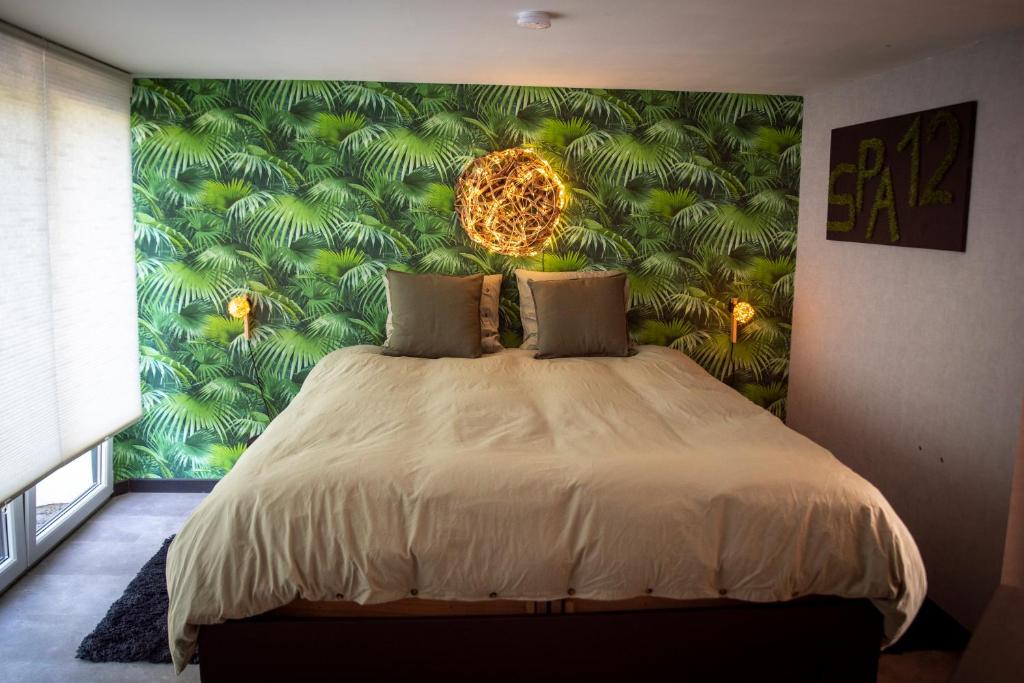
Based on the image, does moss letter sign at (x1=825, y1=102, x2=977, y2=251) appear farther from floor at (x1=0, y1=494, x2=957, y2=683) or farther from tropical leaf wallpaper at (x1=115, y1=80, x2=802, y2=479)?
floor at (x1=0, y1=494, x2=957, y2=683)

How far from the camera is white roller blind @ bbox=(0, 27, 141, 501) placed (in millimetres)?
3264

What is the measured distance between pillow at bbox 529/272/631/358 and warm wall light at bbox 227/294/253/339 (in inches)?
58.6

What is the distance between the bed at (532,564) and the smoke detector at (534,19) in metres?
1.44

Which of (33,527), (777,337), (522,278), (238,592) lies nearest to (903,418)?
(777,337)

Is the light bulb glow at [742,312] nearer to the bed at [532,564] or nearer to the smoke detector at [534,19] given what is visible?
the bed at [532,564]

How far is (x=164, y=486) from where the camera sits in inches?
182

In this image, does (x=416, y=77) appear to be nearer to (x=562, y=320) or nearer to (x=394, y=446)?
(x=562, y=320)

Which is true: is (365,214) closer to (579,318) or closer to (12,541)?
(579,318)

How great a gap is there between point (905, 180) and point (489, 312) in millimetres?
2049

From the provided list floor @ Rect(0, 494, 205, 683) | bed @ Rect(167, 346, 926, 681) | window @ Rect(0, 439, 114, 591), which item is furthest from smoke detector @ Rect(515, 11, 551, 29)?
window @ Rect(0, 439, 114, 591)

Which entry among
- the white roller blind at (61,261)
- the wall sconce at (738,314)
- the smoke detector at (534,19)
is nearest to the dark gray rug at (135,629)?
the white roller blind at (61,261)

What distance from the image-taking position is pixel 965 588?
10.5ft

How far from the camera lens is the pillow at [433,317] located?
4266 mm

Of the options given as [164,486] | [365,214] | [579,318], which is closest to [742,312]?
[579,318]
